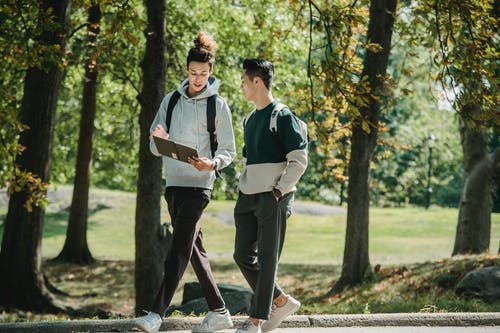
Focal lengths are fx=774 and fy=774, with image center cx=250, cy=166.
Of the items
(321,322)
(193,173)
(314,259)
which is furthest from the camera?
(314,259)

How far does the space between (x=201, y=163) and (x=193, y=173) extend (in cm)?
29

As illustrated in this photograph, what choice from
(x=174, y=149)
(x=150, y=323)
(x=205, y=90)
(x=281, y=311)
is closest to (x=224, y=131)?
(x=205, y=90)

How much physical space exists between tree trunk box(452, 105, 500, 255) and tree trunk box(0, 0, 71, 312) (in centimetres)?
904

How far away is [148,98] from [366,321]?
18.2ft

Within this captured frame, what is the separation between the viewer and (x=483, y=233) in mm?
16516

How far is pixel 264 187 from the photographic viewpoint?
5.77 metres

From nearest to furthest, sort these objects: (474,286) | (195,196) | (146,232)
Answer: (195,196)
(474,286)
(146,232)

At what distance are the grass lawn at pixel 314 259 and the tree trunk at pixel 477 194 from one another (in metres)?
0.81

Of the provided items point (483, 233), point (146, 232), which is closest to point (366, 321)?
point (146, 232)

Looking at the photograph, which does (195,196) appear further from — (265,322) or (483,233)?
(483,233)

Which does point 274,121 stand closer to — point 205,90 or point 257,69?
point 257,69

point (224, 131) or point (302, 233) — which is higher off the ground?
point (224, 131)

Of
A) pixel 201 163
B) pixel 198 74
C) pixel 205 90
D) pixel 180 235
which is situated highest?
pixel 198 74

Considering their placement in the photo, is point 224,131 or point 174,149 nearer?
point 174,149
